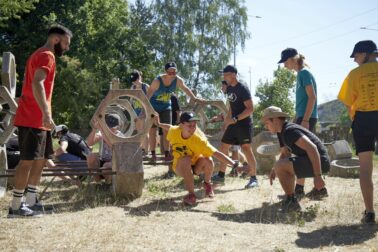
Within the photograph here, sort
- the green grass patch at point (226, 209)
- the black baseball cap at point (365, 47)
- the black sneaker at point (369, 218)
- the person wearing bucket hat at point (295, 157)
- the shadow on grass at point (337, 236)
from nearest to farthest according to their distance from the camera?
the shadow on grass at point (337, 236)
the black sneaker at point (369, 218)
the black baseball cap at point (365, 47)
the person wearing bucket hat at point (295, 157)
the green grass patch at point (226, 209)

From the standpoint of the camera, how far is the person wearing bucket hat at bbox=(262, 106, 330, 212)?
4852mm

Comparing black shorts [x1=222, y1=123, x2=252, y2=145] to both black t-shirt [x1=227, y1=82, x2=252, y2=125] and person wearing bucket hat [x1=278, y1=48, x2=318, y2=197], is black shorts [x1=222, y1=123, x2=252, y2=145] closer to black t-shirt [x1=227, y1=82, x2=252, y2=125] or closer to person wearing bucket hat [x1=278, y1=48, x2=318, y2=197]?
black t-shirt [x1=227, y1=82, x2=252, y2=125]

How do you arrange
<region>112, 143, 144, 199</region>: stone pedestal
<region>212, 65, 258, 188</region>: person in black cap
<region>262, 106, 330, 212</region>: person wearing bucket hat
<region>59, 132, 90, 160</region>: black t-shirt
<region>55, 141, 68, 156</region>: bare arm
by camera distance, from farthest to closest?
<region>59, 132, 90, 160</region>: black t-shirt
<region>55, 141, 68, 156</region>: bare arm
<region>212, 65, 258, 188</region>: person in black cap
<region>112, 143, 144, 199</region>: stone pedestal
<region>262, 106, 330, 212</region>: person wearing bucket hat

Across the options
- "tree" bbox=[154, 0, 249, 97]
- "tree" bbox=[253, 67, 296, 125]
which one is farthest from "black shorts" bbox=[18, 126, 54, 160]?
"tree" bbox=[253, 67, 296, 125]

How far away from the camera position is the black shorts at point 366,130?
4.41m

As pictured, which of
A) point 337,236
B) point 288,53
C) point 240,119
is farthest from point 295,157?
point 240,119

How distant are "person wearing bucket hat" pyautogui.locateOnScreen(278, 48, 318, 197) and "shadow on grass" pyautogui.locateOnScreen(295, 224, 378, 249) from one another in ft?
5.16

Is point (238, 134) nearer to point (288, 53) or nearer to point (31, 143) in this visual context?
point (288, 53)

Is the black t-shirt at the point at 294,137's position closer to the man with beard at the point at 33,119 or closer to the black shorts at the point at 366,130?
the black shorts at the point at 366,130

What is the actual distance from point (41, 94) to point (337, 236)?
10.2 feet

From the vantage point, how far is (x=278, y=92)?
36.2 meters

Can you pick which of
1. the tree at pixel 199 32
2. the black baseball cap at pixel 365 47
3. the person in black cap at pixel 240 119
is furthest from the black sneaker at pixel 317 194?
the tree at pixel 199 32

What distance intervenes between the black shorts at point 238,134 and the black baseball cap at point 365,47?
2.50m

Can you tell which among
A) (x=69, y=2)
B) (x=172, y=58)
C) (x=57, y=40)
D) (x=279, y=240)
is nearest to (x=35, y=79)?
(x=57, y=40)
